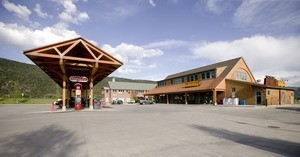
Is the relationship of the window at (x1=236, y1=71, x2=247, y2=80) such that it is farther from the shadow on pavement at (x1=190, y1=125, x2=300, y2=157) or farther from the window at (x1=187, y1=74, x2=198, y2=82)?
the shadow on pavement at (x1=190, y1=125, x2=300, y2=157)

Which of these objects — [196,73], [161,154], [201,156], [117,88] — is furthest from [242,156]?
[117,88]

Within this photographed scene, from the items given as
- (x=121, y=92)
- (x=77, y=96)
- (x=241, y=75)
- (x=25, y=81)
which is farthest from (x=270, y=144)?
(x=25, y=81)

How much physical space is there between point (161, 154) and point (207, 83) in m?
36.8

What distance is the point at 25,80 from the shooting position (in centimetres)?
11688

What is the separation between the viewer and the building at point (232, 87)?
3428 cm

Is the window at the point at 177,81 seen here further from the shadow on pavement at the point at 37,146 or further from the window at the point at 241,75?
the shadow on pavement at the point at 37,146

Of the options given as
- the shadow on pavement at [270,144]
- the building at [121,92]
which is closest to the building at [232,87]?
the shadow on pavement at [270,144]

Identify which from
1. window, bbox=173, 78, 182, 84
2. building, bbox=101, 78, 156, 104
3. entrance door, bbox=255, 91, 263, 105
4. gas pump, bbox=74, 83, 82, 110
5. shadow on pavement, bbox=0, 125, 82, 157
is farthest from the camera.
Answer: building, bbox=101, 78, 156, 104

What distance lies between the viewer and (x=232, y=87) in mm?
37219

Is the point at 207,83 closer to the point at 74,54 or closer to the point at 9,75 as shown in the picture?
the point at 74,54

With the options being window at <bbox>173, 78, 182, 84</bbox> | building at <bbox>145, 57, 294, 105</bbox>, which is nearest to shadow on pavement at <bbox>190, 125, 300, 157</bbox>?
building at <bbox>145, 57, 294, 105</bbox>

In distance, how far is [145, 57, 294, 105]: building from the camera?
3428cm

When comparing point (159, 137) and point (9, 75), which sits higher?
point (9, 75)

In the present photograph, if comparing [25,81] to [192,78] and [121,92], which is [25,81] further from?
[192,78]
